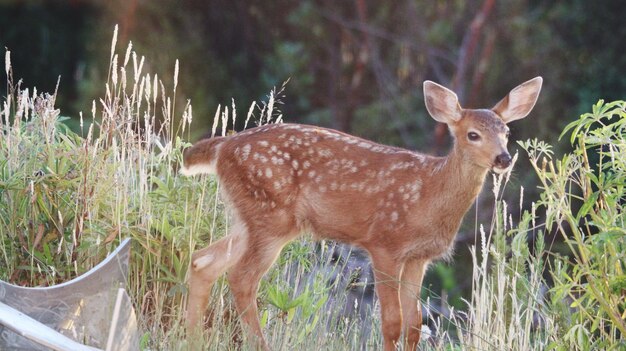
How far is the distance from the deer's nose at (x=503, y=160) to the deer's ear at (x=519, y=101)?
423mm

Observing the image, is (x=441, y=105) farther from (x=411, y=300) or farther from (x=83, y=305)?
(x=83, y=305)

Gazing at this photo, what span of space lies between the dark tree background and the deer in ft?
23.7

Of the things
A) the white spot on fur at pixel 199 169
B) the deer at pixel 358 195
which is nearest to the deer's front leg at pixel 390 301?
the deer at pixel 358 195

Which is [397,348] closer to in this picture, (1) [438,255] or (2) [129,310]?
(1) [438,255]

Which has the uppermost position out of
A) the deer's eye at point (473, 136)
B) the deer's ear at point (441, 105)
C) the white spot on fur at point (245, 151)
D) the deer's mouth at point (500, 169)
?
the deer's ear at point (441, 105)

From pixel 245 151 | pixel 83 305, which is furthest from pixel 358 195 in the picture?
pixel 83 305

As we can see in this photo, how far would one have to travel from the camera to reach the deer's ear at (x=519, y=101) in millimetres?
6551

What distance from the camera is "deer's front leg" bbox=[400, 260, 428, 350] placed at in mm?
6402

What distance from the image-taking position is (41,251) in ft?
20.2

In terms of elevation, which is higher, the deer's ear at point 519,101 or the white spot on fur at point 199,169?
the deer's ear at point 519,101

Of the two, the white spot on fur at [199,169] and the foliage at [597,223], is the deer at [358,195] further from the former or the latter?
the foliage at [597,223]

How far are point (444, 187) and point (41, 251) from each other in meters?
1.90

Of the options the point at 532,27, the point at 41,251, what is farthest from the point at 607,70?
the point at 41,251

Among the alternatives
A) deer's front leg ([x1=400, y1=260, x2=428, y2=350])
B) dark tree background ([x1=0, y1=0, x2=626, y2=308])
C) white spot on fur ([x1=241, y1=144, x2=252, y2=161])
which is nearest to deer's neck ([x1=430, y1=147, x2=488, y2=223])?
deer's front leg ([x1=400, y1=260, x2=428, y2=350])
